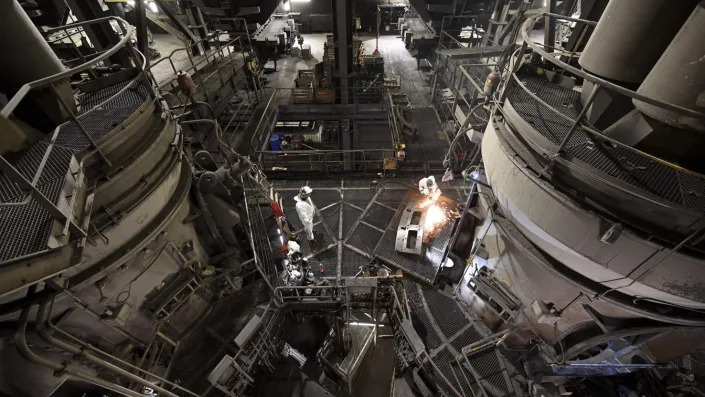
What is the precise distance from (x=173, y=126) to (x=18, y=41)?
2480 millimetres

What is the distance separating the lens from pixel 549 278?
5.57 m

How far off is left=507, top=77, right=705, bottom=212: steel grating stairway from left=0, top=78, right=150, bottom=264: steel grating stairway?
698 cm

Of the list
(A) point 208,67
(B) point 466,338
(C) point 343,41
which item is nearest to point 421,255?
(B) point 466,338

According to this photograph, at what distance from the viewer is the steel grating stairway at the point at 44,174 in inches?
137

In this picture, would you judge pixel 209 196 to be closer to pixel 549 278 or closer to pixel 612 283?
pixel 549 278

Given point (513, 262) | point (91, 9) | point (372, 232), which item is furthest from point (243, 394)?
point (91, 9)

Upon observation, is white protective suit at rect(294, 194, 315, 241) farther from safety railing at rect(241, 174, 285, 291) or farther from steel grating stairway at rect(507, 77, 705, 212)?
steel grating stairway at rect(507, 77, 705, 212)

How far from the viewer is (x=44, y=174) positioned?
13.4 ft

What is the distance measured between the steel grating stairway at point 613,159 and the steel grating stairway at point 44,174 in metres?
6.98

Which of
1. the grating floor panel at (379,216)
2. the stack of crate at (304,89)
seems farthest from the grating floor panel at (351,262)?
the stack of crate at (304,89)

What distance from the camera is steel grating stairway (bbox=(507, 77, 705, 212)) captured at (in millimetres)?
3734

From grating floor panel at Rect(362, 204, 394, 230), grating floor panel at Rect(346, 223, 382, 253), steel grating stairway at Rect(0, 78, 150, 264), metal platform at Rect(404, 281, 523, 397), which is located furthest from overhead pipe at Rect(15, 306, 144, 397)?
grating floor panel at Rect(362, 204, 394, 230)

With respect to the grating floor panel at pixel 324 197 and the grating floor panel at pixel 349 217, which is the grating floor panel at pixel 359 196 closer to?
the grating floor panel at pixel 349 217

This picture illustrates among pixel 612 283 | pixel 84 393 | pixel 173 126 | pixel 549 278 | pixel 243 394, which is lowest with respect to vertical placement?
pixel 243 394
